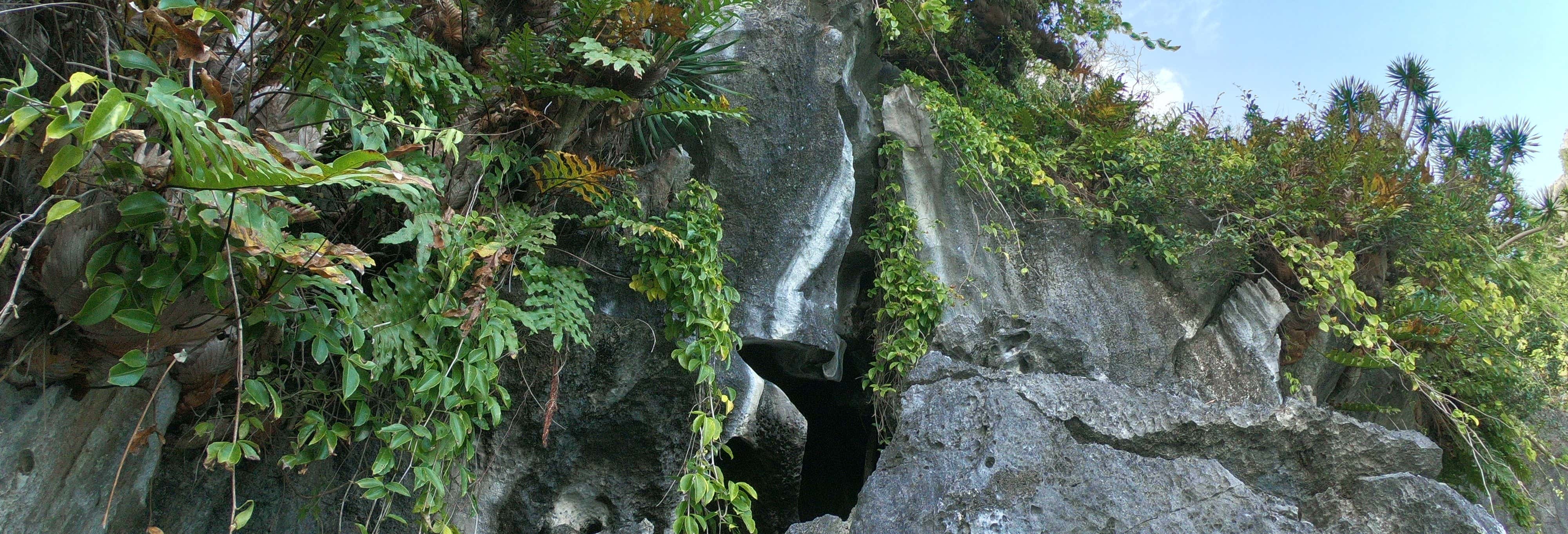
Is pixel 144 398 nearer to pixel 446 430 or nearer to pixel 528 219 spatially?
pixel 446 430

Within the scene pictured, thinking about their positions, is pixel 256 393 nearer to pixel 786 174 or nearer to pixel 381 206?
pixel 381 206

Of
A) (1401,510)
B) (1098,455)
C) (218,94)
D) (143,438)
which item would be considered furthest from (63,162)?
(1401,510)

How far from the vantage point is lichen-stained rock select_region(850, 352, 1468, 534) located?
2832mm

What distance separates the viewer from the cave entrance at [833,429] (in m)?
5.89

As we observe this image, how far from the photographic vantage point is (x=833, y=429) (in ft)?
22.3

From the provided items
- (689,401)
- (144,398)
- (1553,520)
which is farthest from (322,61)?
(1553,520)

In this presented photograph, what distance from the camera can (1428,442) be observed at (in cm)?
362

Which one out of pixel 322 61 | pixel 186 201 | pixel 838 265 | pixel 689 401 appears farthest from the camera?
pixel 838 265

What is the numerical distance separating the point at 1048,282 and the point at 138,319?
4955 mm

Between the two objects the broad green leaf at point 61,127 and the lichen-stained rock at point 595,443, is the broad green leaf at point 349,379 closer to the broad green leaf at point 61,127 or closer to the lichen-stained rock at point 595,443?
the broad green leaf at point 61,127

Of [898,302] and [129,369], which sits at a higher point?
[898,302]

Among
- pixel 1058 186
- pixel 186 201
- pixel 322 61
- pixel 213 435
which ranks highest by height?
pixel 1058 186

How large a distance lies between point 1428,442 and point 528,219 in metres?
3.94

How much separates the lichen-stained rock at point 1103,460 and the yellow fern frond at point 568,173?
1630 millimetres
